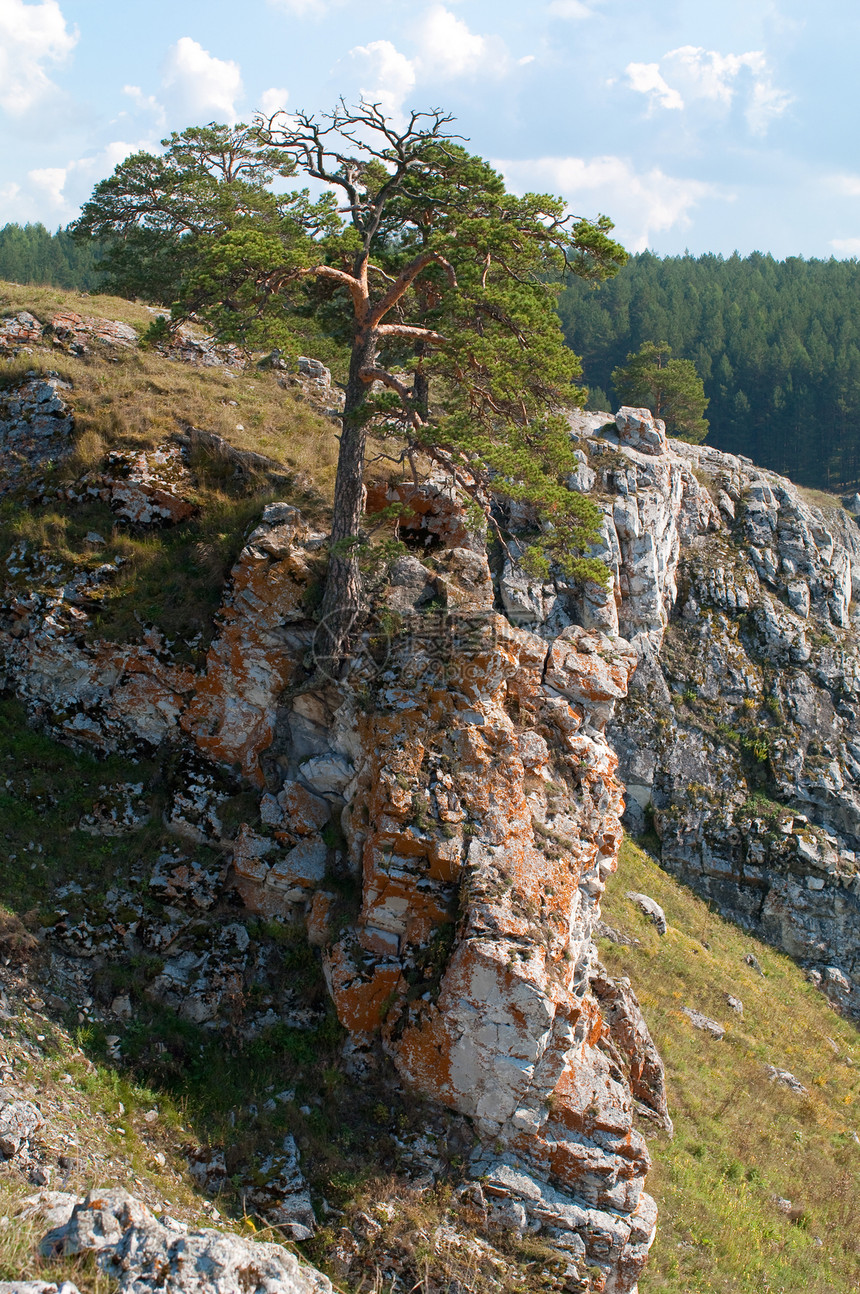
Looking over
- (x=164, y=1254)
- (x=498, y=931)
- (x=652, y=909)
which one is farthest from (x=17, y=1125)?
(x=652, y=909)

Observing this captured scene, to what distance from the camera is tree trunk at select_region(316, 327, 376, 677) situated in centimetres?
1127

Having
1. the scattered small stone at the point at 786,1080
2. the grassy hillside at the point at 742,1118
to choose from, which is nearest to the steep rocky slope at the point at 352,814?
the grassy hillside at the point at 742,1118

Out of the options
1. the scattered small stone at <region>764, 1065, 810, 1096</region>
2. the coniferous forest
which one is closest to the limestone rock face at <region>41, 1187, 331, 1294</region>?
the scattered small stone at <region>764, 1065, 810, 1096</region>

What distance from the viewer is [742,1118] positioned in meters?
12.4

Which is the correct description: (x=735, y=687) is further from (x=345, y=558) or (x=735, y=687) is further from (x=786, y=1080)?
(x=345, y=558)

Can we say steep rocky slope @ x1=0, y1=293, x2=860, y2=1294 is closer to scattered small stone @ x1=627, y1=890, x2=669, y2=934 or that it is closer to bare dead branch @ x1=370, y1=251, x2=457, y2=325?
bare dead branch @ x1=370, y1=251, x2=457, y2=325

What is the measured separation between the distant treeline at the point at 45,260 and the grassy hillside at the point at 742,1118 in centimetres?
5579

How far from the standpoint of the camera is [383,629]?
36.1ft

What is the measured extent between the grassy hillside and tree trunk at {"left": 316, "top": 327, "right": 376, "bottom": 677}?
8.19m

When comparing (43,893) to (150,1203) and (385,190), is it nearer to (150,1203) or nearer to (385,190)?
(150,1203)

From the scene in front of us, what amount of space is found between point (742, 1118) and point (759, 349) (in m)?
63.7

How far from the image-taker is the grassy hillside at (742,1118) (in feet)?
31.8

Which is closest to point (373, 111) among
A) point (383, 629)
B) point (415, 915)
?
point (383, 629)

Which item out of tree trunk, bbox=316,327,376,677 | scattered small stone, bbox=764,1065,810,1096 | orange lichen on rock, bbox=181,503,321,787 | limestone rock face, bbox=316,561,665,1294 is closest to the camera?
limestone rock face, bbox=316,561,665,1294
